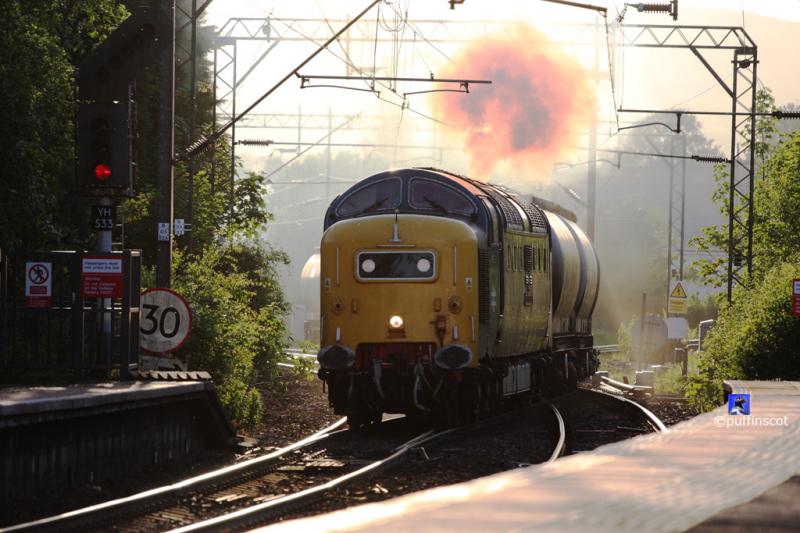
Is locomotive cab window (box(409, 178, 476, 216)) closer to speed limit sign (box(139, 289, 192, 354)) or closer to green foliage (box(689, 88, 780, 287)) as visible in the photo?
speed limit sign (box(139, 289, 192, 354))

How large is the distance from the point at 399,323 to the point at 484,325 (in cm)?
136

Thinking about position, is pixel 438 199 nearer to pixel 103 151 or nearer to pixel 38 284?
pixel 103 151

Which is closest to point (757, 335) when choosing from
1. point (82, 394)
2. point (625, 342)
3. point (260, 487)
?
point (260, 487)

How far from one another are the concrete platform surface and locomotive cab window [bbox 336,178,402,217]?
17.1 ft

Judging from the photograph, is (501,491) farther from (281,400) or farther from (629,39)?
(629,39)

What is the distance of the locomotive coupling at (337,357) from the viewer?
62.7ft

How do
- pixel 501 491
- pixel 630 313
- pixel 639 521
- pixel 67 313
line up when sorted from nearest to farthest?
pixel 639 521
pixel 501 491
pixel 67 313
pixel 630 313

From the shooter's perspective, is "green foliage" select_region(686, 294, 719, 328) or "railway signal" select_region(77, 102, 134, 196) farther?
"green foliage" select_region(686, 294, 719, 328)

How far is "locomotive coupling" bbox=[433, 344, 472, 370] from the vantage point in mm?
18750

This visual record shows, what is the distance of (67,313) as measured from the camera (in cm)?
1521

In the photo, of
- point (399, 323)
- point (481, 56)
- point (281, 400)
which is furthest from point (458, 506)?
point (481, 56)

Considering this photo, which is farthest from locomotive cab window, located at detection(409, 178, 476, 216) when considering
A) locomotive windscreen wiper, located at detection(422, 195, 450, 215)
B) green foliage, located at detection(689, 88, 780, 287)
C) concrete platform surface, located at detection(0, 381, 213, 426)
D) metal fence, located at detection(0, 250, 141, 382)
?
green foliage, located at detection(689, 88, 780, 287)

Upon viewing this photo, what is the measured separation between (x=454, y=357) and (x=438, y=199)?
2.64 metres

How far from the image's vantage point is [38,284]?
1489 centimetres
